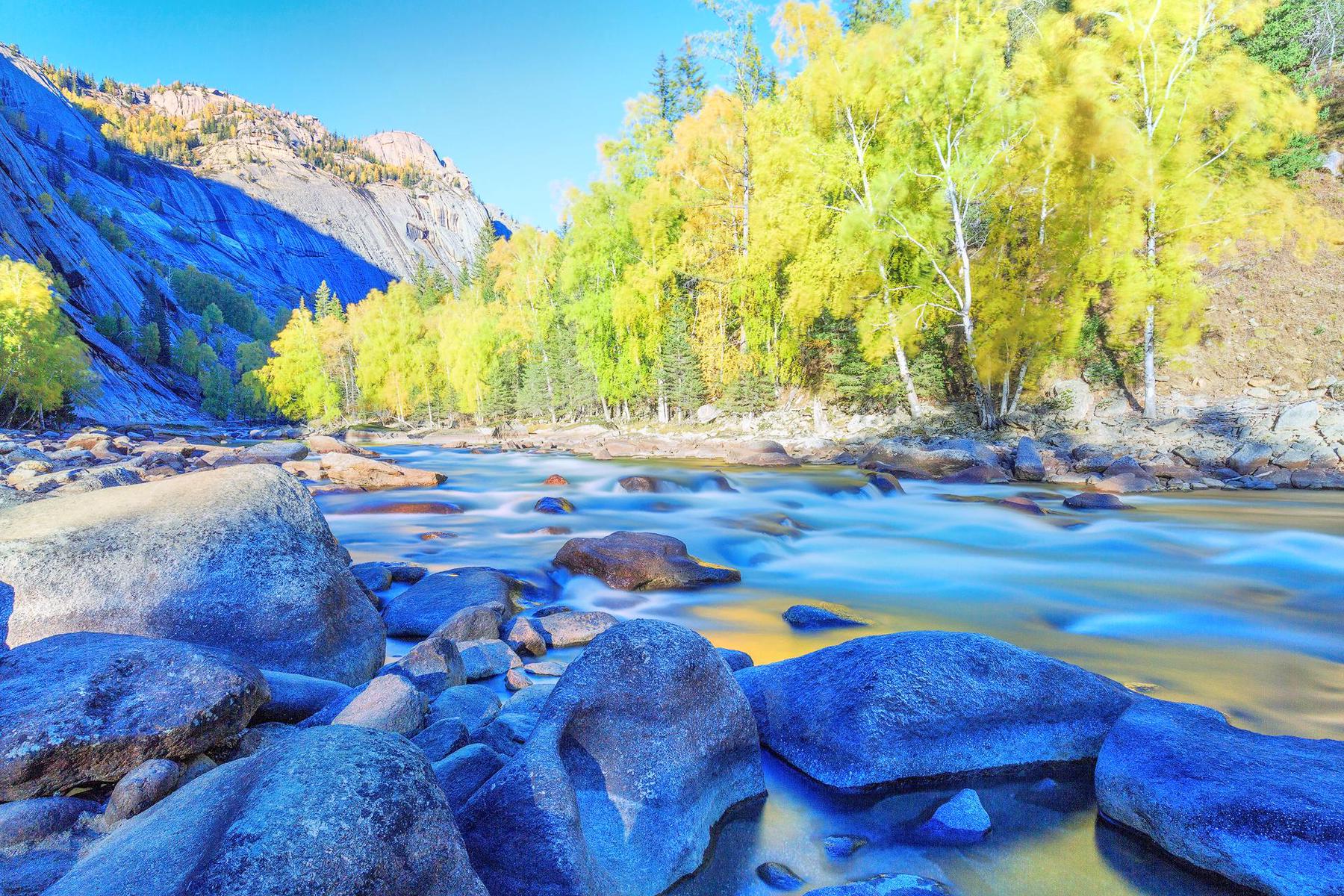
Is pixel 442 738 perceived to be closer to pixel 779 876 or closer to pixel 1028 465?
pixel 779 876

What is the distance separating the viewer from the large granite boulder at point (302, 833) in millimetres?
1332

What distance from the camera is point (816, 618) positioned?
5730 mm

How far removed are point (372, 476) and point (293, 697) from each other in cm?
1212

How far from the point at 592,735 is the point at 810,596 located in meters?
4.64

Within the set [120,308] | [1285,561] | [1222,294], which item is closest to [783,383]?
[1222,294]

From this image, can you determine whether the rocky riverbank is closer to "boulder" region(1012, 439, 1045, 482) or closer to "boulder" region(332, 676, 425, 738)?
"boulder" region(332, 676, 425, 738)

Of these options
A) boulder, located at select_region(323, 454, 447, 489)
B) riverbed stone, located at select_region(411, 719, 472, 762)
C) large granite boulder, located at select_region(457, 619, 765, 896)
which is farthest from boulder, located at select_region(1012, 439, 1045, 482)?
riverbed stone, located at select_region(411, 719, 472, 762)

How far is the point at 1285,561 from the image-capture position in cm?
766

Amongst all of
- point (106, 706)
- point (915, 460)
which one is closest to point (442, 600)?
point (106, 706)

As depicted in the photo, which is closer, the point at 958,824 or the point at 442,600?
the point at 958,824

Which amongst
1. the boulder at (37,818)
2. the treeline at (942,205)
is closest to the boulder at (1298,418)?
the treeline at (942,205)

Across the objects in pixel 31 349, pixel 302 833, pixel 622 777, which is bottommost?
pixel 622 777

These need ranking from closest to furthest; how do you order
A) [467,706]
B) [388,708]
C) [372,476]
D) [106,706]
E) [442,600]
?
[106,706]
[388,708]
[467,706]
[442,600]
[372,476]

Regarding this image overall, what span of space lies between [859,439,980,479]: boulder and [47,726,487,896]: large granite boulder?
1426cm
